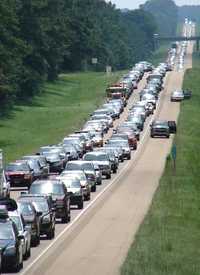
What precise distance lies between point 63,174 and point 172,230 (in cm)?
1425

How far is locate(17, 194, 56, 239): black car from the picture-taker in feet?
117

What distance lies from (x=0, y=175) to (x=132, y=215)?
5.15m

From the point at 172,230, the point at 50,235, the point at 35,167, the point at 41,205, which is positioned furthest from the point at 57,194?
the point at 35,167

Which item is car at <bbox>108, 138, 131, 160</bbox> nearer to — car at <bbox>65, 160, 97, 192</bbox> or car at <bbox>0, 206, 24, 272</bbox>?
car at <bbox>65, 160, 97, 192</bbox>

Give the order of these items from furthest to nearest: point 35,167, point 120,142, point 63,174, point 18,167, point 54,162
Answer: point 120,142 < point 54,162 < point 35,167 < point 18,167 < point 63,174

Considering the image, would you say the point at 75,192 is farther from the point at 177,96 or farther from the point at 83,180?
the point at 177,96

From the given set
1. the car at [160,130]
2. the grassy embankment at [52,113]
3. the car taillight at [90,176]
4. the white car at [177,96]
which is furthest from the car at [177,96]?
the car taillight at [90,176]

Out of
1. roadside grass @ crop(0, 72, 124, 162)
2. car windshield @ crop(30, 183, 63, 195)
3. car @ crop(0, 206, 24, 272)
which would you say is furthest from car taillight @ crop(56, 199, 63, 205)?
roadside grass @ crop(0, 72, 124, 162)

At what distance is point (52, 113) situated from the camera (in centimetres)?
11762

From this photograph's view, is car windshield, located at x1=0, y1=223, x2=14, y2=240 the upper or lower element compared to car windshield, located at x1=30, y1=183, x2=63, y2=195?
upper

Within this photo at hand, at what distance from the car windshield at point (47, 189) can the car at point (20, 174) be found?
14.2 m

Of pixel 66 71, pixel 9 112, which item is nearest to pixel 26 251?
pixel 9 112

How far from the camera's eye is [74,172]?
53.3m

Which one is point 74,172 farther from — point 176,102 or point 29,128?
point 176,102
